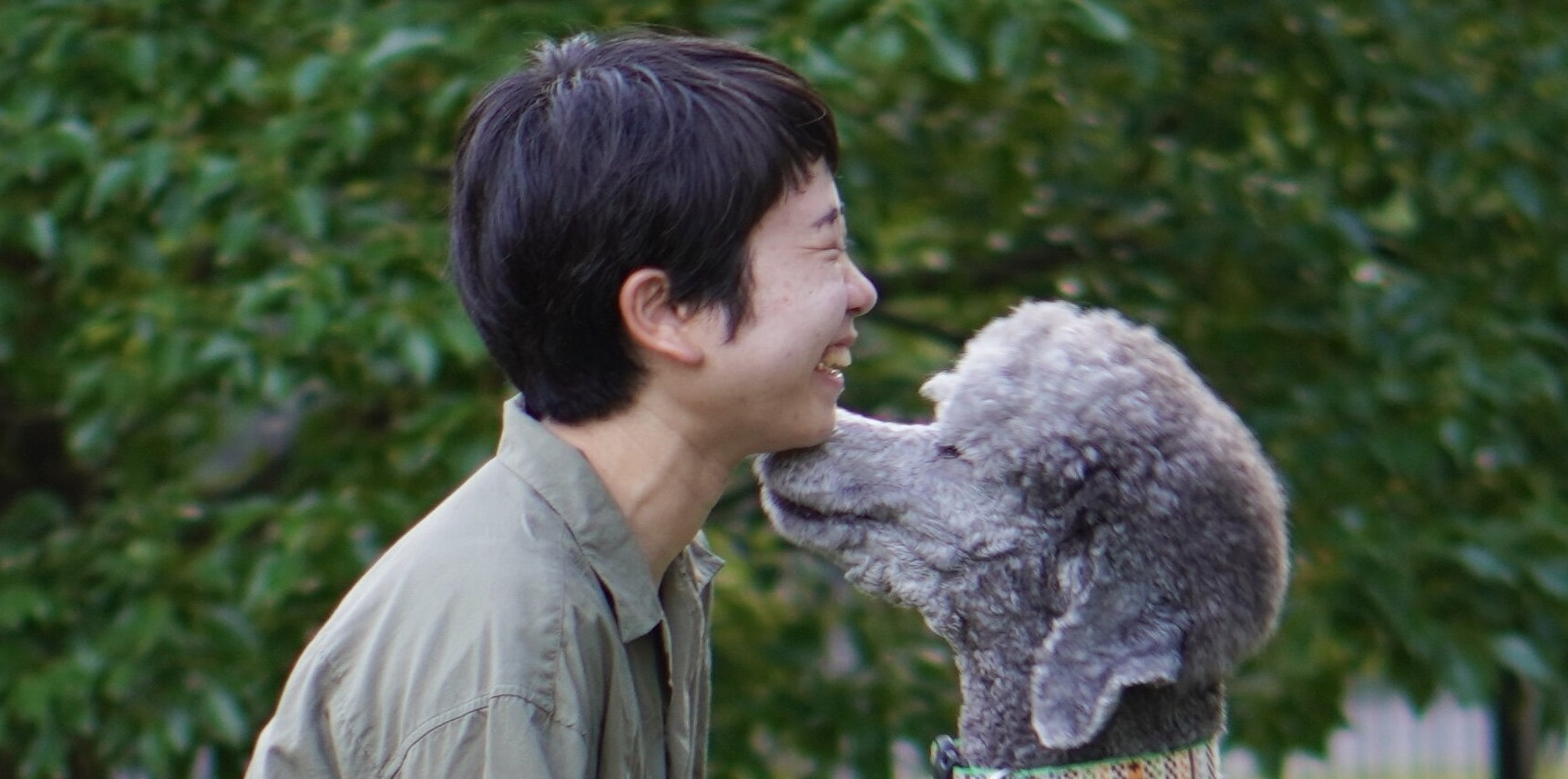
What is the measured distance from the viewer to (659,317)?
159cm

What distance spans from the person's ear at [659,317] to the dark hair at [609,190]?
11mm

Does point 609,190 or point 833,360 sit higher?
point 609,190

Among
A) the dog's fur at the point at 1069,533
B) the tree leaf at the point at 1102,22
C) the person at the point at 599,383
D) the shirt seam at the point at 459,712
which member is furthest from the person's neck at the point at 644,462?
the tree leaf at the point at 1102,22

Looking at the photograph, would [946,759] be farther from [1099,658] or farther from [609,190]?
[609,190]

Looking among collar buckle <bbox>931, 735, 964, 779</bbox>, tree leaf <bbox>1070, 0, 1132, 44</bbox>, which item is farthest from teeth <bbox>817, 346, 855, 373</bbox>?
tree leaf <bbox>1070, 0, 1132, 44</bbox>

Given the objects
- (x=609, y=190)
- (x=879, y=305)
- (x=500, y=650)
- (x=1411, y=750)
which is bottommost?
(x=1411, y=750)

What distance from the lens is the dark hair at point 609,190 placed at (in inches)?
61.2

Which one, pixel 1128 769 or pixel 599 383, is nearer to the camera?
pixel 1128 769

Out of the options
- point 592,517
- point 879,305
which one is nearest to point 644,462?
point 592,517

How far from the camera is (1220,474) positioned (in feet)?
4.89

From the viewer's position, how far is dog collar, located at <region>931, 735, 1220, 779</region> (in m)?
1.51

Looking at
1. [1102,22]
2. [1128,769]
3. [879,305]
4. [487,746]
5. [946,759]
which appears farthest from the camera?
[879,305]

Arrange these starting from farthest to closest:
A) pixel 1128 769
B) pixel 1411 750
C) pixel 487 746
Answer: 1. pixel 1411 750
2. pixel 1128 769
3. pixel 487 746

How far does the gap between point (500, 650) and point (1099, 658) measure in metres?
0.52
